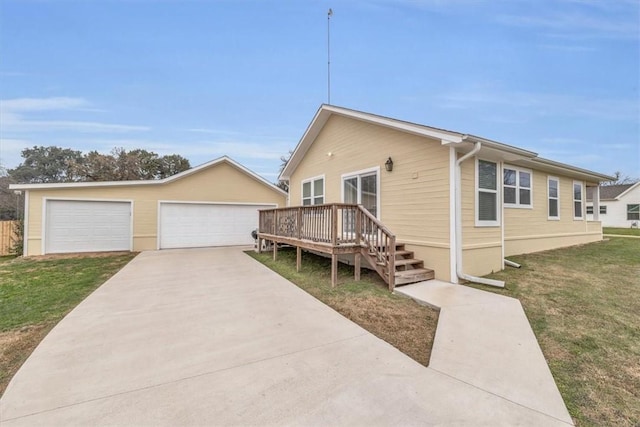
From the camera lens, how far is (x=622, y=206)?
25812 millimetres

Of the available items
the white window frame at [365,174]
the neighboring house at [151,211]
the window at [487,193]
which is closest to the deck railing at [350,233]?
the white window frame at [365,174]

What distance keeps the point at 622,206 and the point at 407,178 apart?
3164 cm

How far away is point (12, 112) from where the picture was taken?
12.9 m

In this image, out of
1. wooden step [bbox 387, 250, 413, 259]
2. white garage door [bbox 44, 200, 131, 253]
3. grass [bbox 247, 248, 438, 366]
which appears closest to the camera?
grass [bbox 247, 248, 438, 366]

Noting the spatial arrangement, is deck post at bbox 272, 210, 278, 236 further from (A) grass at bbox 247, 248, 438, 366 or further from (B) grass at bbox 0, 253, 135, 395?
(B) grass at bbox 0, 253, 135, 395

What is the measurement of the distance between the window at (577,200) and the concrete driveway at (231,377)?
12020 millimetres

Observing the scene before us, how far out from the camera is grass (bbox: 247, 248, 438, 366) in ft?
11.2

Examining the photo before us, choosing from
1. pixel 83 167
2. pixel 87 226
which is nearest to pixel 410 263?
pixel 87 226

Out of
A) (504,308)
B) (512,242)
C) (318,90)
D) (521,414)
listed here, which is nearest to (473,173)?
(504,308)

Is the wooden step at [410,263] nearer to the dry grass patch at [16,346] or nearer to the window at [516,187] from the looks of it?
the window at [516,187]

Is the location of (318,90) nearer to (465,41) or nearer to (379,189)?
(465,41)

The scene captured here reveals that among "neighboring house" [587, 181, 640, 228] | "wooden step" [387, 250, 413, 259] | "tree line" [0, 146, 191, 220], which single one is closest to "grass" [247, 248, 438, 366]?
"wooden step" [387, 250, 413, 259]

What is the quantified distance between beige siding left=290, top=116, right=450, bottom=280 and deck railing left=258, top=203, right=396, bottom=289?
1.17 metres

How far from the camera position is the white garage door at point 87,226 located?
36.2 ft
